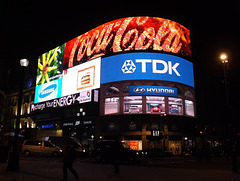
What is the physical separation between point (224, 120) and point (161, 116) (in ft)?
90.3

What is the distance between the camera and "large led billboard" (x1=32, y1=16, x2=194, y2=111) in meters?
38.0

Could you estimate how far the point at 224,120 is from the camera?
186 ft

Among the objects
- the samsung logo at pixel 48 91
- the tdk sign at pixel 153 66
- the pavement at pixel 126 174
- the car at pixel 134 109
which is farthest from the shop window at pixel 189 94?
the pavement at pixel 126 174

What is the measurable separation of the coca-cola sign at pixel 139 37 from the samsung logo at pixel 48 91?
973 centimetres

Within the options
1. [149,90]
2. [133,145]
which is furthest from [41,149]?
[149,90]

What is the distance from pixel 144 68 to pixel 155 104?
616cm

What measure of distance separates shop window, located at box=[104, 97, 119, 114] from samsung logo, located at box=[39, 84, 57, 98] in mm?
15866

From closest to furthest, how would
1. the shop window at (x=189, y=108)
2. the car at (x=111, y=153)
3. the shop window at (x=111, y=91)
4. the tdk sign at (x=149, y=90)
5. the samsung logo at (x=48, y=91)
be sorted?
the car at (x=111, y=153), the tdk sign at (x=149, y=90), the shop window at (x=111, y=91), the shop window at (x=189, y=108), the samsung logo at (x=48, y=91)

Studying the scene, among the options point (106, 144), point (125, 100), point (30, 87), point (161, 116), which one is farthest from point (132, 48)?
point (30, 87)

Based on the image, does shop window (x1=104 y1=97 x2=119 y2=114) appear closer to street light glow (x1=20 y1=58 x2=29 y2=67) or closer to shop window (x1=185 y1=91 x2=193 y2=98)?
shop window (x1=185 y1=91 x2=193 y2=98)

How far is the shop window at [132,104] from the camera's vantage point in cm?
3669

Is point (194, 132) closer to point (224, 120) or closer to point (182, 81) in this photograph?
point (182, 81)

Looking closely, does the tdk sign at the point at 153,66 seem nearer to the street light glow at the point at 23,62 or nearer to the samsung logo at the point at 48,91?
the samsung logo at the point at 48,91

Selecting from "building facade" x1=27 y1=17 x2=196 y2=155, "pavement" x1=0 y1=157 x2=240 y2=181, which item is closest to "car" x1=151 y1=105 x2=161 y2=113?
"building facade" x1=27 y1=17 x2=196 y2=155
